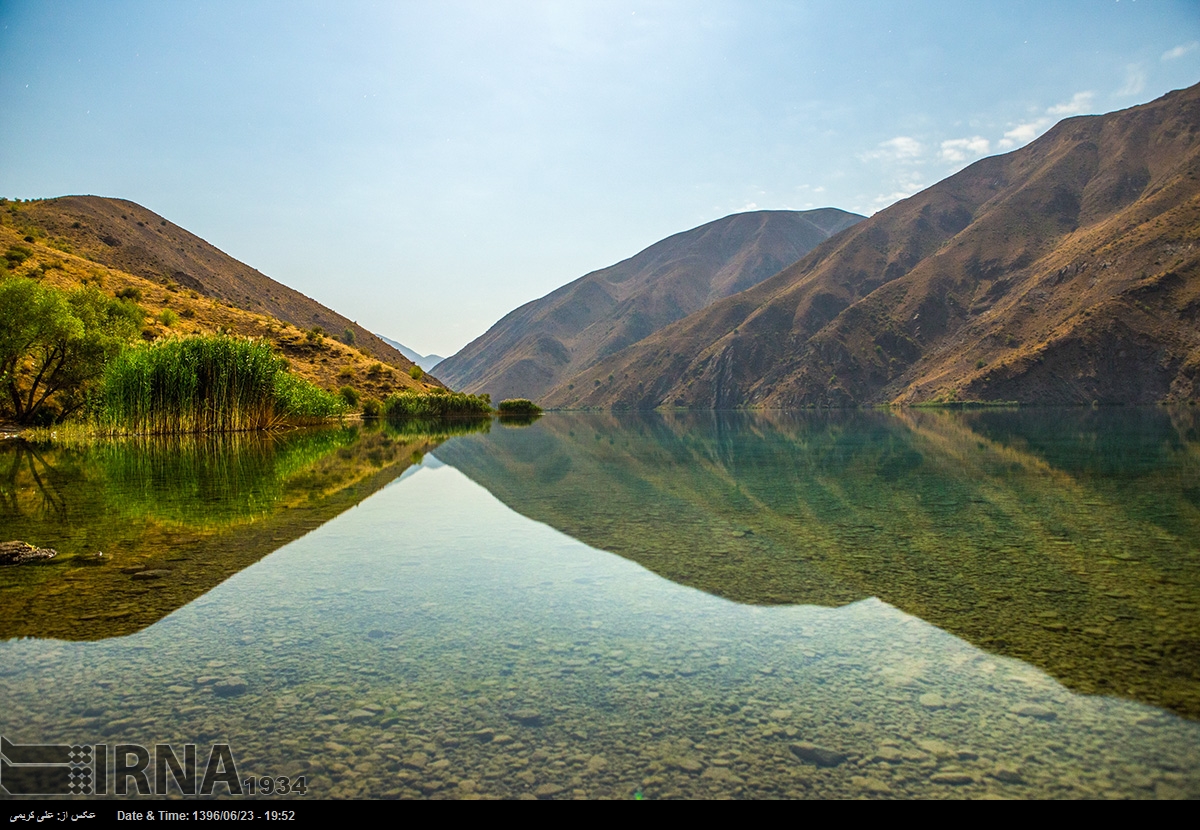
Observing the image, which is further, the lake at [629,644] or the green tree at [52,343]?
the green tree at [52,343]

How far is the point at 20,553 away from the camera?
9.52 meters

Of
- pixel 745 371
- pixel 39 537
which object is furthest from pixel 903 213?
pixel 39 537

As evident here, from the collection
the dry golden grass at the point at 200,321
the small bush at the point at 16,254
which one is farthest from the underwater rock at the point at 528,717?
the small bush at the point at 16,254

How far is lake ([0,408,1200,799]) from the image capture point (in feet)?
13.7

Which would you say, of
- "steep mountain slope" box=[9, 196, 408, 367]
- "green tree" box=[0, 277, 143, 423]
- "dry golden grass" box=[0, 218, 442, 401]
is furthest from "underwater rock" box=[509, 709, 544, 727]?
"steep mountain slope" box=[9, 196, 408, 367]

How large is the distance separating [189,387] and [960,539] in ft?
123

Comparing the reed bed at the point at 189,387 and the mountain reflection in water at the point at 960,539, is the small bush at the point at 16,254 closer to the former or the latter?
the reed bed at the point at 189,387

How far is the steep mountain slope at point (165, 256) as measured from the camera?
87.6 metres

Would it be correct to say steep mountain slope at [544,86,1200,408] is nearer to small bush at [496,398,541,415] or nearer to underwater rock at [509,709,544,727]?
small bush at [496,398,541,415]

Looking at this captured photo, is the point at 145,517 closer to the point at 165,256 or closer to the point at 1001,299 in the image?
the point at 165,256

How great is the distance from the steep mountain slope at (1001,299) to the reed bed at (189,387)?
112 m

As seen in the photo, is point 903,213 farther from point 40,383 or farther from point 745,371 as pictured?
point 40,383

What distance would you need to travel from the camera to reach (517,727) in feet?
15.3

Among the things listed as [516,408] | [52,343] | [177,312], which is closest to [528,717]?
[52,343]
